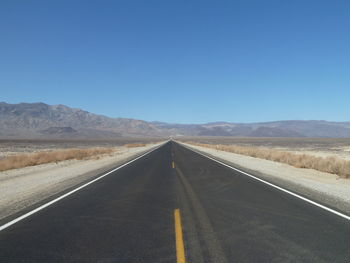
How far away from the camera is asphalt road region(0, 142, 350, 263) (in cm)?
416

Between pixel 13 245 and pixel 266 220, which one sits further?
pixel 266 220

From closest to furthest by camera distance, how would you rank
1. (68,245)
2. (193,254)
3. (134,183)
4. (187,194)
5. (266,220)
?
(193,254)
(68,245)
(266,220)
(187,194)
(134,183)

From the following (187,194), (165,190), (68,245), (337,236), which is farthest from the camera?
(165,190)

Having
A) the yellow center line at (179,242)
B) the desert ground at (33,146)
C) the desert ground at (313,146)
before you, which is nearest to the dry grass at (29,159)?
the desert ground at (33,146)

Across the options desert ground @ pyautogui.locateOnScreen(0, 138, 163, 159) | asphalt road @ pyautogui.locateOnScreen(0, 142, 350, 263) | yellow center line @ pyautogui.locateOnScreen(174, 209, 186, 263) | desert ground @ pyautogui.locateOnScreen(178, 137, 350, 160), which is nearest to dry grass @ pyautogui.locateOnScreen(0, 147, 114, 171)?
desert ground @ pyautogui.locateOnScreen(0, 138, 163, 159)

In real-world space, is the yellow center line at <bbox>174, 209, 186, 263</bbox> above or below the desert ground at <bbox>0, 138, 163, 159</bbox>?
above

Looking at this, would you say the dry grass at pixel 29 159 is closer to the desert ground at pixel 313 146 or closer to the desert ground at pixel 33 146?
the desert ground at pixel 33 146

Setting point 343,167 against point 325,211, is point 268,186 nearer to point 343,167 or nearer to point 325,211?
point 325,211

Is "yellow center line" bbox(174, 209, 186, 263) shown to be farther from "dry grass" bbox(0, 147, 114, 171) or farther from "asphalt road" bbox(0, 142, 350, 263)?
"dry grass" bbox(0, 147, 114, 171)

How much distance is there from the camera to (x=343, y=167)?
46.2ft

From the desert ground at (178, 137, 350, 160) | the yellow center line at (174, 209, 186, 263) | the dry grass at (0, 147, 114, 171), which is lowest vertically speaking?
the desert ground at (178, 137, 350, 160)

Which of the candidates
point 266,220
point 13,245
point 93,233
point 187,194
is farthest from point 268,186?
point 13,245

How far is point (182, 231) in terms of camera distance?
201 inches

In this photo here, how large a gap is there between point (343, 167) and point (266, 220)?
424 inches
